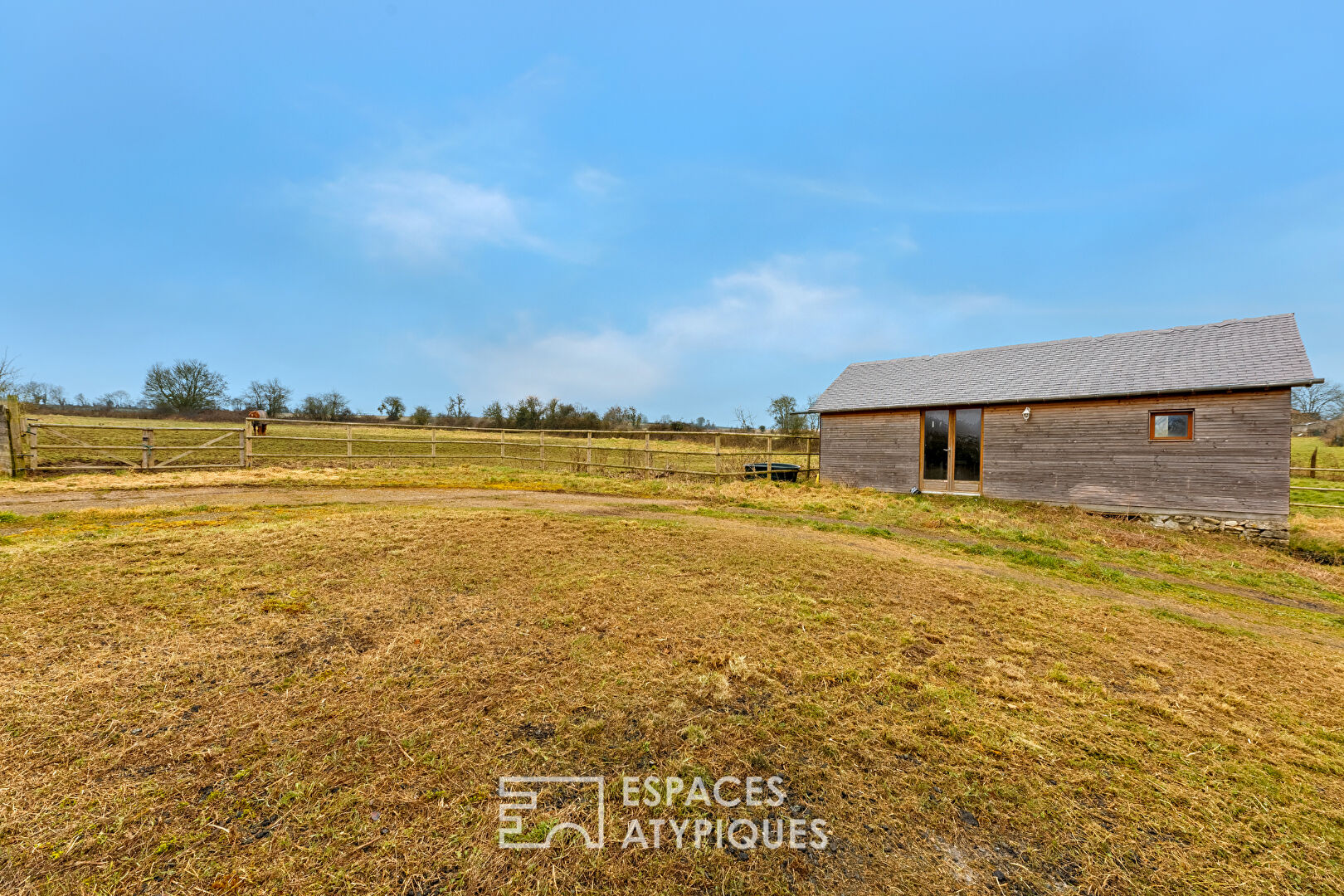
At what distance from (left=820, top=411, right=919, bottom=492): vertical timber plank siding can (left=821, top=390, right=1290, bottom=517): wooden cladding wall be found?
0.11 ft

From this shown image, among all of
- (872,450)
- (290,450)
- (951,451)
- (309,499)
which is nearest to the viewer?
(309,499)

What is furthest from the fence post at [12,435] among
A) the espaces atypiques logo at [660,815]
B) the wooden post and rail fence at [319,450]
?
the espaces atypiques logo at [660,815]

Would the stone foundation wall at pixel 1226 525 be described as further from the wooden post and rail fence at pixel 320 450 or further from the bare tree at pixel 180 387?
the bare tree at pixel 180 387

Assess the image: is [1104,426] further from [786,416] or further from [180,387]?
[180,387]

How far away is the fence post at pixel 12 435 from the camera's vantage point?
11016 mm

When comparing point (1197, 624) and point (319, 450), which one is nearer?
point (1197, 624)

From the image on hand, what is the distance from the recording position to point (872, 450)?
14727mm

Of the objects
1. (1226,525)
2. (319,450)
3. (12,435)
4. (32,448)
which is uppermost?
(12,435)

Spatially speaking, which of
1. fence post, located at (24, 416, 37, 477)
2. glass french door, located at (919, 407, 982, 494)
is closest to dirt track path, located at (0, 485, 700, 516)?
fence post, located at (24, 416, 37, 477)

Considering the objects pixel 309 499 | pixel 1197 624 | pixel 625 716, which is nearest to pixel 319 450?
pixel 309 499

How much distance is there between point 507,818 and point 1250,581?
9.73 m

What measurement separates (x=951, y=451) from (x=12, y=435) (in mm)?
23537

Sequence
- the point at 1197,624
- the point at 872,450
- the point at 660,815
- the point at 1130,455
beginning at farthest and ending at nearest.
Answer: the point at 872,450, the point at 1130,455, the point at 1197,624, the point at 660,815

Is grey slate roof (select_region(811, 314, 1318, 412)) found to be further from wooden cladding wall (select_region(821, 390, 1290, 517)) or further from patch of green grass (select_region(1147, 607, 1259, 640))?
patch of green grass (select_region(1147, 607, 1259, 640))
